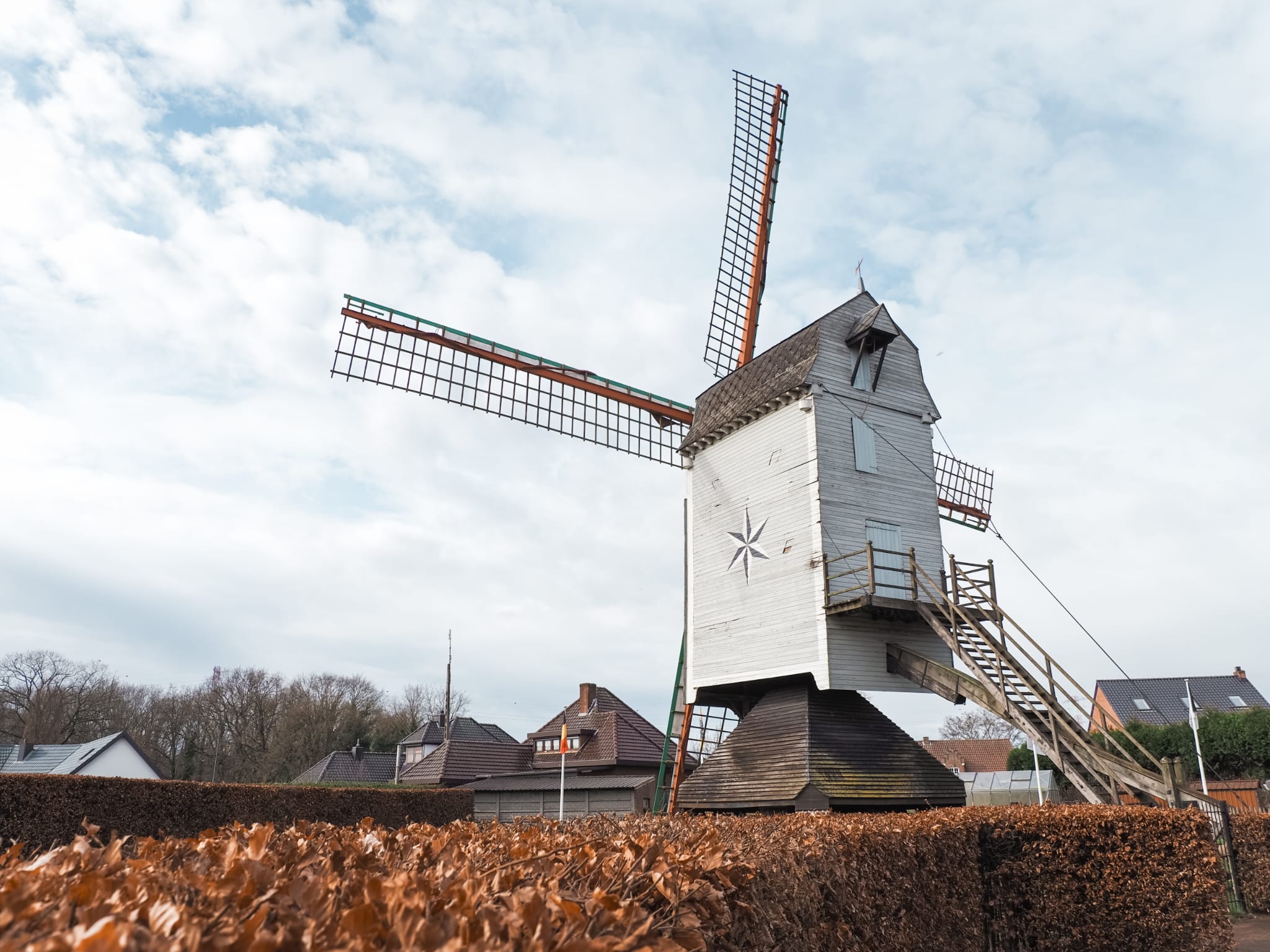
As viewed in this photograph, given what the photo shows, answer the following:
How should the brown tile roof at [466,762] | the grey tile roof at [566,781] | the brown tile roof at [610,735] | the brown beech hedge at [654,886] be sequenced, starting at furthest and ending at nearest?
1. the brown tile roof at [466,762]
2. the brown tile roof at [610,735]
3. the grey tile roof at [566,781]
4. the brown beech hedge at [654,886]

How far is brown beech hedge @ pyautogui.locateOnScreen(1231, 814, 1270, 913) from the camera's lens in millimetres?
16562

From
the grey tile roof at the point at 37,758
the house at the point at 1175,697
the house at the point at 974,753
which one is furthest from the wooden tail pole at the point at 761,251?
the house at the point at 974,753

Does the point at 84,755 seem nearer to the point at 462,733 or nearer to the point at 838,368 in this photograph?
the point at 462,733

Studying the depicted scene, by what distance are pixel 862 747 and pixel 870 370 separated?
7.01 m

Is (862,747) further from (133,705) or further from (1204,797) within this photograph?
(133,705)

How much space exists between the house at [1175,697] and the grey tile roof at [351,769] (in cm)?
4494

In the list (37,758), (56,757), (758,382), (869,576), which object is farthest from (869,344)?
(37,758)

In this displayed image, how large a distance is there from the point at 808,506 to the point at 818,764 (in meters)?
4.35

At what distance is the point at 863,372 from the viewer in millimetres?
16109

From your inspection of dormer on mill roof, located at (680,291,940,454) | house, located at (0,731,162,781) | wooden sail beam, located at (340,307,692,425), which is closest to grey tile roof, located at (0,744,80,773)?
house, located at (0,731,162,781)

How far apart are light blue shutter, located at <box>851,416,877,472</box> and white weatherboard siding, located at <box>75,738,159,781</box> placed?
1398 inches

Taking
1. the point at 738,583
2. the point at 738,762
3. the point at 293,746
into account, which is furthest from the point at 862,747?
the point at 293,746

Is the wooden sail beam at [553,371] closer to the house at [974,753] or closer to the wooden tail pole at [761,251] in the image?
the wooden tail pole at [761,251]

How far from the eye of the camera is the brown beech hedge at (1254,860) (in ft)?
54.3
